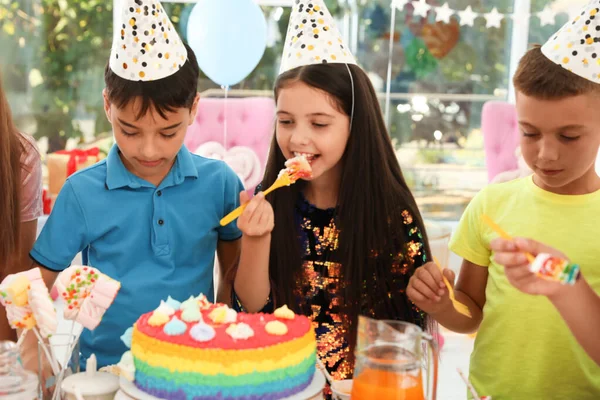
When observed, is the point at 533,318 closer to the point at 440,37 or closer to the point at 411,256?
the point at 411,256

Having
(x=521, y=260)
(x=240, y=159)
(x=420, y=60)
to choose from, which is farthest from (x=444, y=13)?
(x=521, y=260)

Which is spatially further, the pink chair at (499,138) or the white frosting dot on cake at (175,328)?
the pink chair at (499,138)

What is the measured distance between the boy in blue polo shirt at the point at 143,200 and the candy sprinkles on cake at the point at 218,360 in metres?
0.44

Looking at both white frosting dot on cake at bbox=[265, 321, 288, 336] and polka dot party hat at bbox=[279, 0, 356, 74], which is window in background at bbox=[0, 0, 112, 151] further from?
white frosting dot on cake at bbox=[265, 321, 288, 336]

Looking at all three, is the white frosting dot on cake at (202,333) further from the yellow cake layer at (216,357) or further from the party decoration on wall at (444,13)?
the party decoration on wall at (444,13)

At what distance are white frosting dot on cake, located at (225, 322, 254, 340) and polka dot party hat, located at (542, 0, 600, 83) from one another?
77 cm

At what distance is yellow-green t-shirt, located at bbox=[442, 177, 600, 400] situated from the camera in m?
1.31

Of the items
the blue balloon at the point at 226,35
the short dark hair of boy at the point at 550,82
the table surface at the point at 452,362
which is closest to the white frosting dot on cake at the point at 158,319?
the short dark hair of boy at the point at 550,82

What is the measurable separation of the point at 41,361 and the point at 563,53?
1.05 meters

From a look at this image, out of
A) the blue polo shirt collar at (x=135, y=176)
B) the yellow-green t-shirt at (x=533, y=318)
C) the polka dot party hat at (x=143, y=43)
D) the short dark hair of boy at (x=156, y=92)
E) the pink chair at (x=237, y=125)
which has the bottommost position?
the pink chair at (x=237, y=125)

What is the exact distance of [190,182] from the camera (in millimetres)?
1545

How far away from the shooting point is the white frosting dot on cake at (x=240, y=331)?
0.99 m

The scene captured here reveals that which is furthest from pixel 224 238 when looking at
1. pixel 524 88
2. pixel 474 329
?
pixel 524 88

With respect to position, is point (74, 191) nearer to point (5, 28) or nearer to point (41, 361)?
point (41, 361)
